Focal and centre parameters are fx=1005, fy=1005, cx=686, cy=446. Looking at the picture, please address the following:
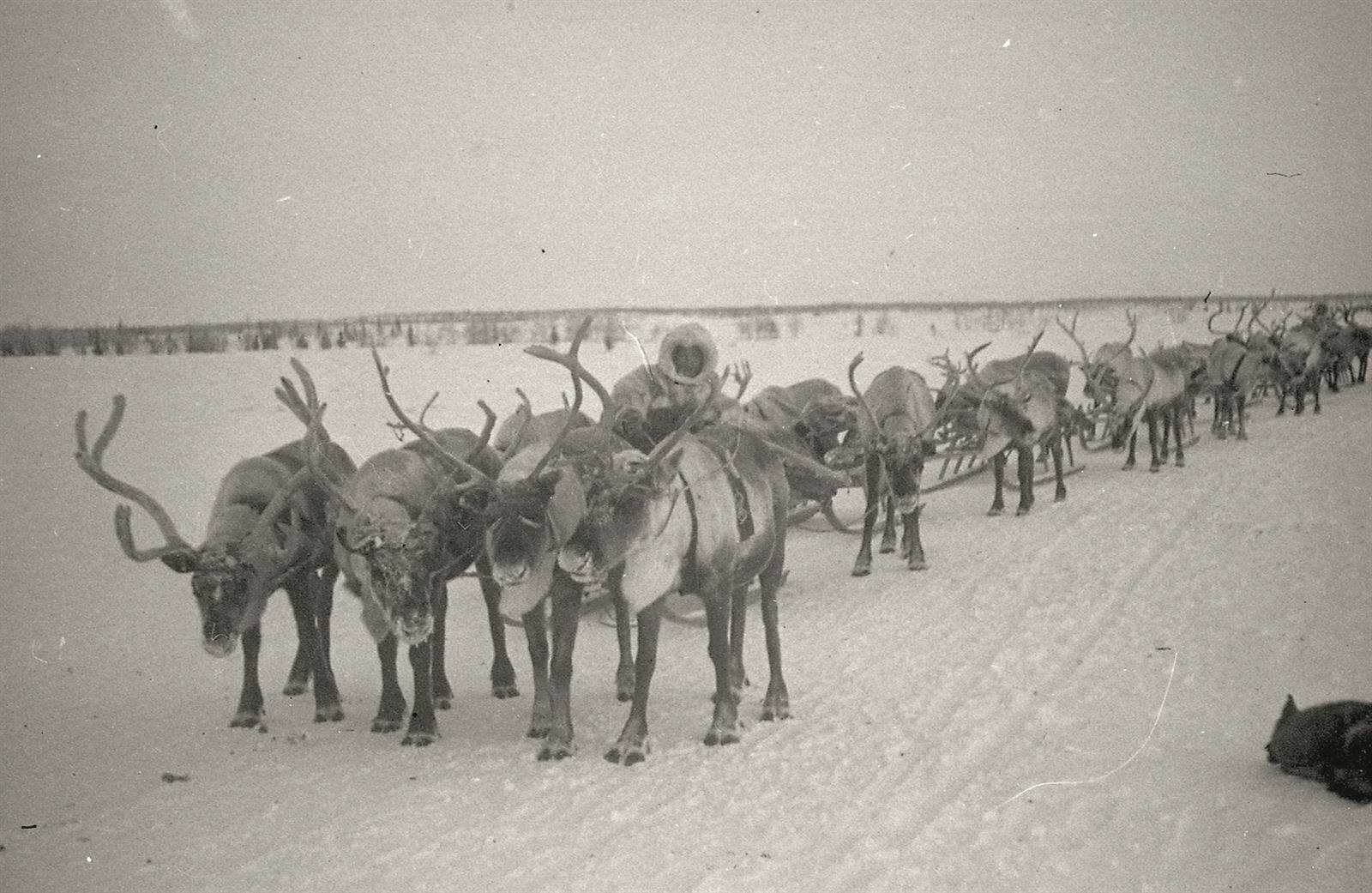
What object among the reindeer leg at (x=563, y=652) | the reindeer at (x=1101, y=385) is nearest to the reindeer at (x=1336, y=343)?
the reindeer at (x=1101, y=385)

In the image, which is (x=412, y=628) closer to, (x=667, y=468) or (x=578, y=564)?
(x=578, y=564)

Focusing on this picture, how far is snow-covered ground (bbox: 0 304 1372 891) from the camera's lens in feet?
14.3

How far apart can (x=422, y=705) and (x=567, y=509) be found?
169 centimetres

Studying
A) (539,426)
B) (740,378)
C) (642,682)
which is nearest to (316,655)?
(539,426)

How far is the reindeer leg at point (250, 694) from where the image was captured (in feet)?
21.2

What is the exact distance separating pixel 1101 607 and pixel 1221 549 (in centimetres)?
153

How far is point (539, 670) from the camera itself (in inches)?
257

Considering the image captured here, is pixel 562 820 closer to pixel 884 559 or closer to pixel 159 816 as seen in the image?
pixel 159 816

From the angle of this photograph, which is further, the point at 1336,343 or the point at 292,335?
the point at 1336,343

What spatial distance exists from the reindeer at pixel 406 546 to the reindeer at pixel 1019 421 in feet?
27.0

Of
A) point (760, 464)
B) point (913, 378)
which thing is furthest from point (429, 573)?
point (913, 378)

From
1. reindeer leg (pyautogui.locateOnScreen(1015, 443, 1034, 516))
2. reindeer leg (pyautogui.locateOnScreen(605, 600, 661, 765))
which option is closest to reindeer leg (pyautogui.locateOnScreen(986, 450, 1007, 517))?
reindeer leg (pyautogui.locateOnScreen(1015, 443, 1034, 516))

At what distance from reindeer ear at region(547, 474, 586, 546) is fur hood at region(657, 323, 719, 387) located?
6.89 ft

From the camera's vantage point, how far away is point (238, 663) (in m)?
7.90
